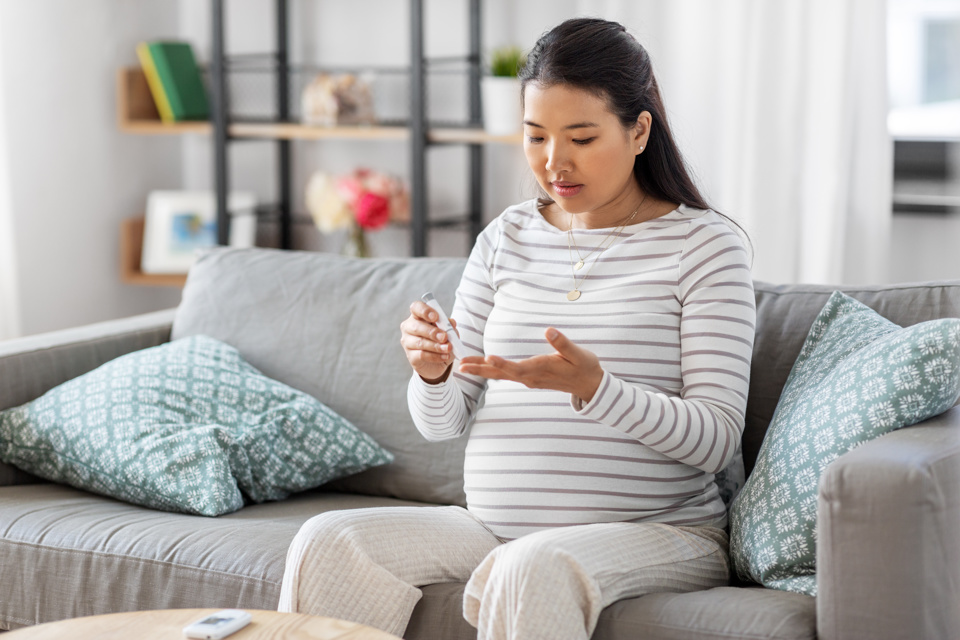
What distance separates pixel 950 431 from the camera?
124 cm

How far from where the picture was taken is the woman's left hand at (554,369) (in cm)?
121

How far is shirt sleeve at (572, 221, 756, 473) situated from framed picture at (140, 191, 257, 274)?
225 cm

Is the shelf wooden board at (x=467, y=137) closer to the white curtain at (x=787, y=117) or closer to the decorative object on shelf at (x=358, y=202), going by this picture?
the decorative object on shelf at (x=358, y=202)

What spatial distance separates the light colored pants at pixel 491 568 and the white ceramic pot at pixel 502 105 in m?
1.67

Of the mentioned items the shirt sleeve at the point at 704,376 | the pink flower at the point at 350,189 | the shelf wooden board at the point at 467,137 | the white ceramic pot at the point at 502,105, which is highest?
the white ceramic pot at the point at 502,105

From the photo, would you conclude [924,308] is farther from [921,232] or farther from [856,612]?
[921,232]

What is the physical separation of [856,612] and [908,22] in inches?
80.6

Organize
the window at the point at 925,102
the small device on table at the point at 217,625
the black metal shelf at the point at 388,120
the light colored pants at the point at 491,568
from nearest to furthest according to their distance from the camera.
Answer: the small device on table at the point at 217,625, the light colored pants at the point at 491,568, the window at the point at 925,102, the black metal shelf at the point at 388,120

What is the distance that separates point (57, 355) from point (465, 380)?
2.73ft

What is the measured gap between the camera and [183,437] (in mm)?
1673

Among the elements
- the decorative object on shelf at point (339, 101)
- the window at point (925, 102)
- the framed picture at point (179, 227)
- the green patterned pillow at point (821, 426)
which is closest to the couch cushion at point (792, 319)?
the green patterned pillow at point (821, 426)

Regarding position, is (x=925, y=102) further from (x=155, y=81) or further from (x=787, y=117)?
(x=155, y=81)

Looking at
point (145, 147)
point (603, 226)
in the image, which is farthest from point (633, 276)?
point (145, 147)

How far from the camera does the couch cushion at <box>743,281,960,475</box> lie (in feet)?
5.13
